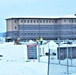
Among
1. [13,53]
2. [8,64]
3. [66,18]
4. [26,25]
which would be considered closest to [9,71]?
[8,64]

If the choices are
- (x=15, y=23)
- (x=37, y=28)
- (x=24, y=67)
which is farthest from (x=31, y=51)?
(x=15, y=23)

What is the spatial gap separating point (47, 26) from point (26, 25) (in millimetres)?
2797

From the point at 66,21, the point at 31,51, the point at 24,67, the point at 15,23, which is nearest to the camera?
the point at 24,67

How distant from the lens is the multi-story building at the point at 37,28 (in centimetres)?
3633

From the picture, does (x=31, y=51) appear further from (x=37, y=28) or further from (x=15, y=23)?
(x=15, y=23)

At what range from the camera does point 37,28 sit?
37.3 m

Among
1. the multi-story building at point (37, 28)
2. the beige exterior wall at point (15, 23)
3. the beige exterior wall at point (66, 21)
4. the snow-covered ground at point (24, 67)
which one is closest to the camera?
the snow-covered ground at point (24, 67)

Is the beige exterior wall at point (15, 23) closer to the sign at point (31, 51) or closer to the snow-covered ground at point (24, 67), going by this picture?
the sign at point (31, 51)

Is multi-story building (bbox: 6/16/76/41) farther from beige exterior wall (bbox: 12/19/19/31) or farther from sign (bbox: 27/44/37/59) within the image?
sign (bbox: 27/44/37/59)

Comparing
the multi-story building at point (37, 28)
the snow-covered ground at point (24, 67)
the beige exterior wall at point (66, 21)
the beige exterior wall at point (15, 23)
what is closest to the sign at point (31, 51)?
the snow-covered ground at point (24, 67)

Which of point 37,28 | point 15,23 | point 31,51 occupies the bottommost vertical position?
point 31,51

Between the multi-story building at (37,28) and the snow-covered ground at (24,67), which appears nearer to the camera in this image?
the snow-covered ground at (24,67)

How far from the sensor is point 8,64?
10.5 metres

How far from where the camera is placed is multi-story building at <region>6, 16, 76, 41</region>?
119ft
